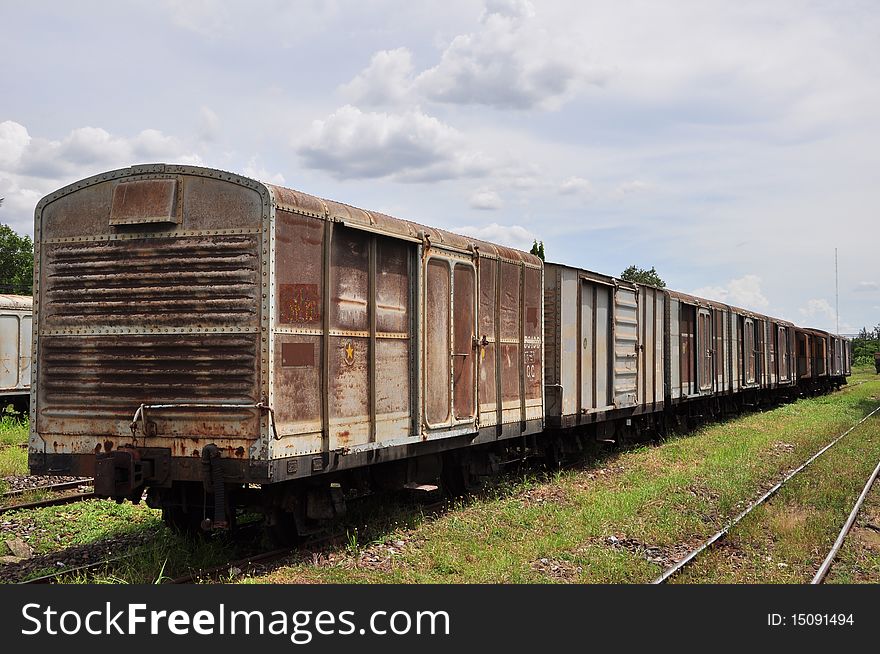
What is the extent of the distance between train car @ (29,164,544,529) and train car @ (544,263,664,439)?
4.63 meters

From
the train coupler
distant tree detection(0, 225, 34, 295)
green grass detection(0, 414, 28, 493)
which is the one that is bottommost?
green grass detection(0, 414, 28, 493)

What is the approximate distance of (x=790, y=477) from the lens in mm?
12492

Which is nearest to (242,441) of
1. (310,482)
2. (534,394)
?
(310,482)

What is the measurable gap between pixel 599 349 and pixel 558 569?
7.17m

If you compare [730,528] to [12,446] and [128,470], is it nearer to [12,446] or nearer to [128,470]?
[128,470]

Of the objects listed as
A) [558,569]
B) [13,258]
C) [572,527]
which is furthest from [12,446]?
[13,258]

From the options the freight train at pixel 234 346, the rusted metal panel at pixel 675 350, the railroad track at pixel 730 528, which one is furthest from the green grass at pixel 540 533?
the rusted metal panel at pixel 675 350

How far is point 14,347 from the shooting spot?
1886cm

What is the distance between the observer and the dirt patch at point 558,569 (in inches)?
286

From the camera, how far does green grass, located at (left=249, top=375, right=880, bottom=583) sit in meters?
7.36

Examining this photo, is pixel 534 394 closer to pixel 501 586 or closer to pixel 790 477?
pixel 790 477

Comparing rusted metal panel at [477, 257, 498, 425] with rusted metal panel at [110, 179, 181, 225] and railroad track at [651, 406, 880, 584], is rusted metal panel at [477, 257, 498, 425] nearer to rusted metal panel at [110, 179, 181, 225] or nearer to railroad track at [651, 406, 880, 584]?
railroad track at [651, 406, 880, 584]

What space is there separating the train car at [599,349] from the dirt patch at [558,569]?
5118 millimetres

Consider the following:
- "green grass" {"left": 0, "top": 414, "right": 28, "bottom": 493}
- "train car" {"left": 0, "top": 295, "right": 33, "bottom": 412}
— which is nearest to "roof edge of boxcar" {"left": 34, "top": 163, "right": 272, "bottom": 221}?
"green grass" {"left": 0, "top": 414, "right": 28, "bottom": 493}
